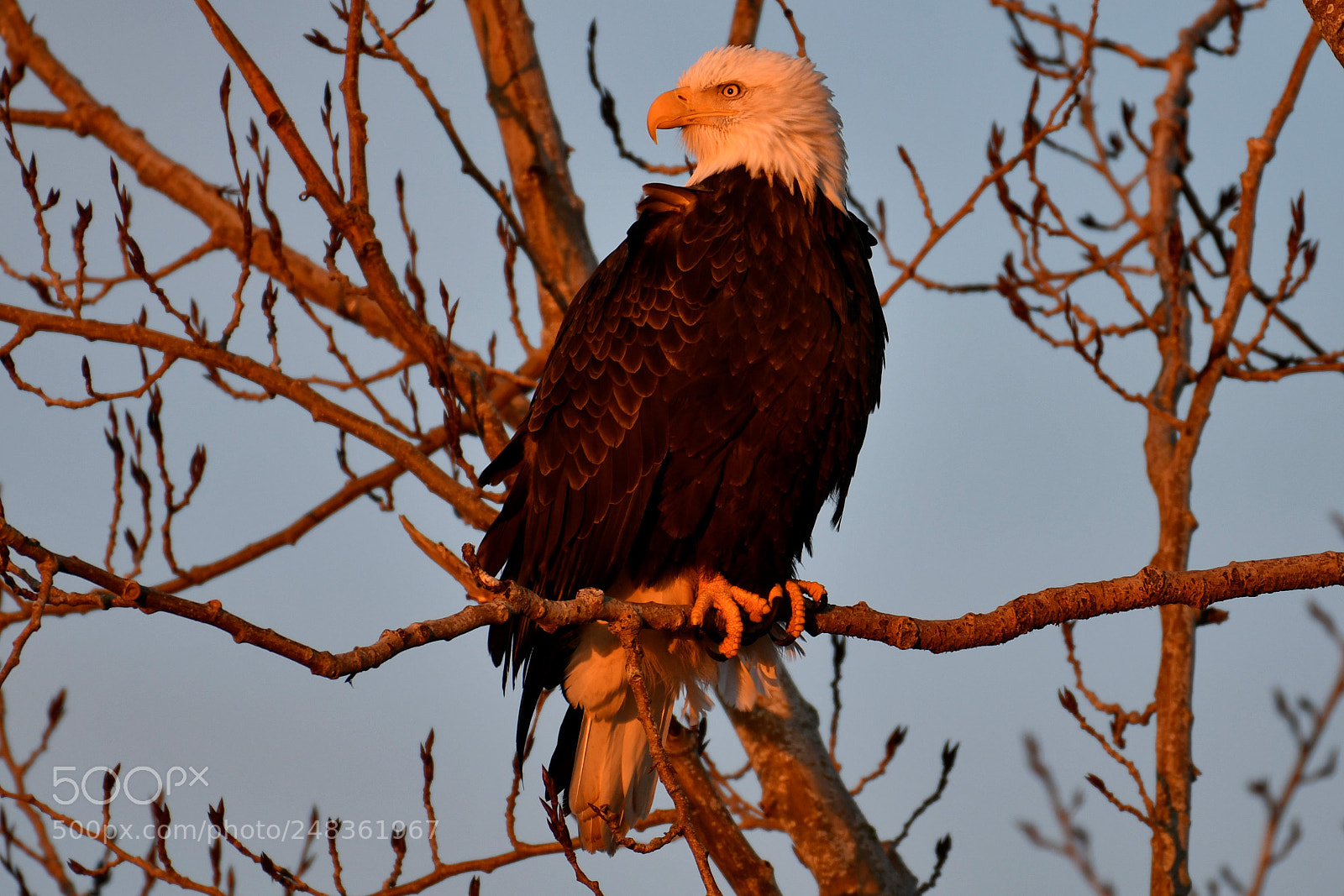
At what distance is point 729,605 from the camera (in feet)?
12.8

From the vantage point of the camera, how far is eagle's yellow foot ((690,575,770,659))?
3869mm

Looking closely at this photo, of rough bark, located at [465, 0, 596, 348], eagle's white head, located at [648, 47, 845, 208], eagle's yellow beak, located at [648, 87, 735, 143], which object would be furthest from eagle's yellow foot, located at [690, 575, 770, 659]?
rough bark, located at [465, 0, 596, 348]

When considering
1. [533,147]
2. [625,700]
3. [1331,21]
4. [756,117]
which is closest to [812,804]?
[625,700]

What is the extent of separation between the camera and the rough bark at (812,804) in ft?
16.8

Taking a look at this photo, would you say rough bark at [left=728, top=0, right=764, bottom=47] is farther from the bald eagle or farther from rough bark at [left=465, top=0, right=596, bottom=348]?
the bald eagle

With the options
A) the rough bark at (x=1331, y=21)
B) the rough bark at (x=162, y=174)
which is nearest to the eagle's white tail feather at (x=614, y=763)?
the rough bark at (x=162, y=174)

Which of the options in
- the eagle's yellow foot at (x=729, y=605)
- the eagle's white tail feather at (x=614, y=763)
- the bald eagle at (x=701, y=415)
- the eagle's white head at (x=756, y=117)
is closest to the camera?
the bald eagle at (x=701, y=415)

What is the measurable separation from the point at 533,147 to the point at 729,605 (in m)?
3.12

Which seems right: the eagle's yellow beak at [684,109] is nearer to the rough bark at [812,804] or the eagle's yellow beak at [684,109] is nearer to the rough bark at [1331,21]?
the rough bark at [1331,21]

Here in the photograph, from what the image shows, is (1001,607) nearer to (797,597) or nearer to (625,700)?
(797,597)

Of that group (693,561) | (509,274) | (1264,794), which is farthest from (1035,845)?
(509,274)

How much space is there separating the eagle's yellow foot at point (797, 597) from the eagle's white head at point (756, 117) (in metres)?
1.32

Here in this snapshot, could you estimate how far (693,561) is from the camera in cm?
399

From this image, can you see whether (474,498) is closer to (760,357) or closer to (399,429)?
(399,429)
